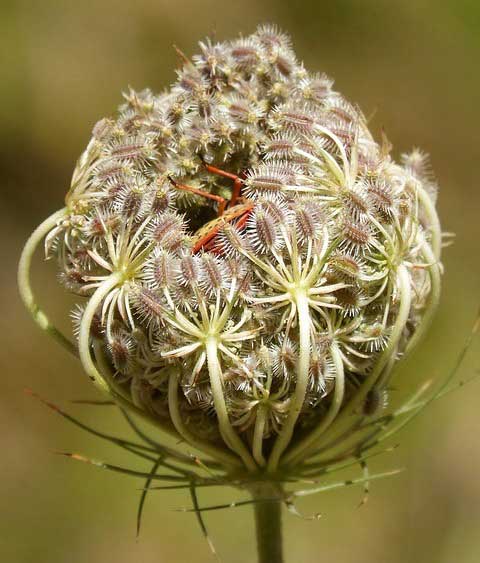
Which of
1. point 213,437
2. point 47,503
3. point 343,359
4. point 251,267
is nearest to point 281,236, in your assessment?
point 251,267

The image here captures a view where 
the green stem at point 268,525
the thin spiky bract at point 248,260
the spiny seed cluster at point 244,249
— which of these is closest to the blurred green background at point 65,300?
the green stem at point 268,525

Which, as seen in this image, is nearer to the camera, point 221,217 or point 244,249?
point 244,249

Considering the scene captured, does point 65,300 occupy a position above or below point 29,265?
above

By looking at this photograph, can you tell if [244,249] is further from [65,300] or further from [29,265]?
[65,300]

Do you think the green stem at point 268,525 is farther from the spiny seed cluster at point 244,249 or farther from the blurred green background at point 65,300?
the blurred green background at point 65,300

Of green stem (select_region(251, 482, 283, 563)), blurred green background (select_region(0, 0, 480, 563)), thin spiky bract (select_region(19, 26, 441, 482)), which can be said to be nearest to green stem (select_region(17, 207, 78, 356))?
thin spiky bract (select_region(19, 26, 441, 482))

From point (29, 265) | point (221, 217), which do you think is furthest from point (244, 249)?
point (29, 265)

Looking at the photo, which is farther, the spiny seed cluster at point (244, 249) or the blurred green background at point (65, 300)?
the blurred green background at point (65, 300)

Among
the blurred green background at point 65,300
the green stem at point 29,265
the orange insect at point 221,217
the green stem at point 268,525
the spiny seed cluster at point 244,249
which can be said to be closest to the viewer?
the spiny seed cluster at point 244,249
